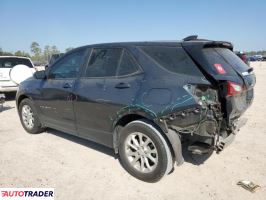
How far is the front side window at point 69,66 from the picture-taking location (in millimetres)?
4867

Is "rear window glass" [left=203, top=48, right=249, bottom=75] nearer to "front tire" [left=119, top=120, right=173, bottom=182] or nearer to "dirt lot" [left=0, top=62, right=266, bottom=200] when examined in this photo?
"front tire" [left=119, top=120, right=173, bottom=182]

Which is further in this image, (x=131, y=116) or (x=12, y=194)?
(x=131, y=116)

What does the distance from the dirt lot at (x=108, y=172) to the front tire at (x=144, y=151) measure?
5.9 inches

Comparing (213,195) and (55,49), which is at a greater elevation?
(213,195)

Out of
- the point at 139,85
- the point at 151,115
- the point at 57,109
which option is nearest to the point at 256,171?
the point at 151,115

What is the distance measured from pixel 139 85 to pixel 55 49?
122 metres

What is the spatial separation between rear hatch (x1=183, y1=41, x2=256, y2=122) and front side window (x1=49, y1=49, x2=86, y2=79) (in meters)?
1.95

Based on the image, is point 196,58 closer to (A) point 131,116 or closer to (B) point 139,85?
(B) point 139,85

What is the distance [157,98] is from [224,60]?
3.45ft

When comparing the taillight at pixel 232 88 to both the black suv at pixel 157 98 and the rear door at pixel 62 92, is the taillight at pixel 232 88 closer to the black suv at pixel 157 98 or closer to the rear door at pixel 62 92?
the black suv at pixel 157 98

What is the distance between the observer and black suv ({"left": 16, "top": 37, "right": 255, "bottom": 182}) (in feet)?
11.4

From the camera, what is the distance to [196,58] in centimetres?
354

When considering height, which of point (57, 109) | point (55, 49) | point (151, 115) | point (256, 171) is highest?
point (151, 115)

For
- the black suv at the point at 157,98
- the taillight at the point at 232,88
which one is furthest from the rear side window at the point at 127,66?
the taillight at the point at 232,88
